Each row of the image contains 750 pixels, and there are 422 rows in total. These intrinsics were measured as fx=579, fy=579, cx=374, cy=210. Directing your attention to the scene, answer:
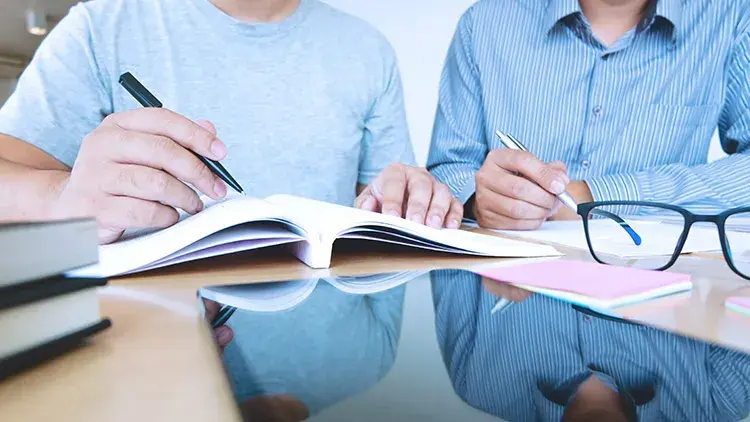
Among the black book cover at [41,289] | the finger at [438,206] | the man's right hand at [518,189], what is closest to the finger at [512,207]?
the man's right hand at [518,189]

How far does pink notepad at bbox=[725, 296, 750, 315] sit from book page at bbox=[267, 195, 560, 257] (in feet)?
0.69

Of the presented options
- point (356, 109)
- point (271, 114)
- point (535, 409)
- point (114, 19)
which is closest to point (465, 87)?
point (356, 109)

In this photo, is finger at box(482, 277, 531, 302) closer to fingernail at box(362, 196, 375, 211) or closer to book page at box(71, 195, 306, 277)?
book page at box(71, 195, 306, 277)

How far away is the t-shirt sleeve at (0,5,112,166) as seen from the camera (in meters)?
0.86

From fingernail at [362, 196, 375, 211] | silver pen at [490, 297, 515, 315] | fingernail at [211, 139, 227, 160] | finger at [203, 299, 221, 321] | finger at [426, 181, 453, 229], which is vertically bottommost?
fingernail at [362, 196, 375, 211]

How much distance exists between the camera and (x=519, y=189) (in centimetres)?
78

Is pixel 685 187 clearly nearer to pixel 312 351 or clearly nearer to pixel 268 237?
pixel 268 237

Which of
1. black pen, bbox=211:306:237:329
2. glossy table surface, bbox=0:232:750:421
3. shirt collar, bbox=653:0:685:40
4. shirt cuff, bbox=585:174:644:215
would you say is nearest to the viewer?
glossy table surface, bbox=0:232:750:421

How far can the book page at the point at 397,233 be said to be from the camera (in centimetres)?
51

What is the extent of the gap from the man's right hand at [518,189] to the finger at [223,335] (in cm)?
55

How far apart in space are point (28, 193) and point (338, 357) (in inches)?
19.4

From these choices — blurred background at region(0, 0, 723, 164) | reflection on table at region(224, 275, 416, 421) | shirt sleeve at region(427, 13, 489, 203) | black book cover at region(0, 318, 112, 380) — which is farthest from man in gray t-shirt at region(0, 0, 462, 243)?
blurred background at region(0, 0, 723, 164)

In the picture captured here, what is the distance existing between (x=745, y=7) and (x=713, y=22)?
0.07 metres

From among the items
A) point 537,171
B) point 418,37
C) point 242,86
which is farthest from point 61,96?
point 418,37
